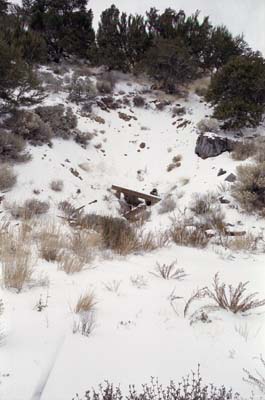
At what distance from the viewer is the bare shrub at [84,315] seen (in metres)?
2.18

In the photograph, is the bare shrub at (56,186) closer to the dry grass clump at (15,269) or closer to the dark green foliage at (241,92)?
the dry grass clump at (15,269)

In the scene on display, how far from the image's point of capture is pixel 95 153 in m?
12.6

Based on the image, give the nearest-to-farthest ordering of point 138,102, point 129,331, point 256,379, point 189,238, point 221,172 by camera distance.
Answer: point 256,379, point 129,331, point 189,238, point 221,172, point 138,102

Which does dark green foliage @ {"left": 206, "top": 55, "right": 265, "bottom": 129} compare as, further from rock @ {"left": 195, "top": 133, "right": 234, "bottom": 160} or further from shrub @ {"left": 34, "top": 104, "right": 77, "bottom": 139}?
shrub @ {"left": 34, "top": 104, "right": 77, "bottom": 139}

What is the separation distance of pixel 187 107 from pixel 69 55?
30.0ft

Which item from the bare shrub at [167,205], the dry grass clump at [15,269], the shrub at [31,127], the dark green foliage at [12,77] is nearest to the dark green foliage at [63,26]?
the dark green foliage at [12,77]

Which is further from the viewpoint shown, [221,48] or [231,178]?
[221,48]

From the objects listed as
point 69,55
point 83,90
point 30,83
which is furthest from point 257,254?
point 69,55

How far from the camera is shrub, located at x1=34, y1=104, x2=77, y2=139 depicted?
1211 centimetres

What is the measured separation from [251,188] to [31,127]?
775 centimetres

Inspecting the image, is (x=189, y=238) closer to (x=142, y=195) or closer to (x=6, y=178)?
(x=142, y=195)

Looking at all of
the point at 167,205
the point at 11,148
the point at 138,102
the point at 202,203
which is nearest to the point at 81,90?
the point at 138,102

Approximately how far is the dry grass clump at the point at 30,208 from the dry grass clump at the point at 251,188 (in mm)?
5425

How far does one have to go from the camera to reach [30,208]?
7.79m
